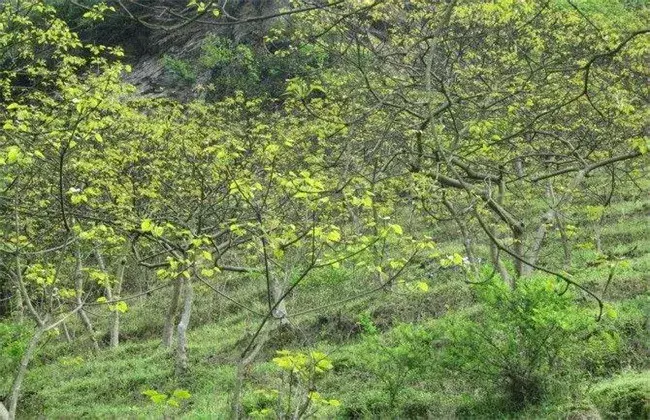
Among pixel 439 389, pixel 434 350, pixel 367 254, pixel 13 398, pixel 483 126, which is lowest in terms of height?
pixel 439 389

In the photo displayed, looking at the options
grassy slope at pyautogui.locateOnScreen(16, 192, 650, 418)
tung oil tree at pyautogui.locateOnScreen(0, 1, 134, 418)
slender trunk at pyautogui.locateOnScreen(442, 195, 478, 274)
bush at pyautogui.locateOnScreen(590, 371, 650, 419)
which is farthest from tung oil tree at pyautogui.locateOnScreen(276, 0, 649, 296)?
tung oil tree at pyautogui.locateOnScreen(0, 1, 134, 418)

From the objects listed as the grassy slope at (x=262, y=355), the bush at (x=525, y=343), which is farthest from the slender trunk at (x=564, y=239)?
the bush at (x=525, y=343)

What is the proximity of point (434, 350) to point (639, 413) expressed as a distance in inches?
120

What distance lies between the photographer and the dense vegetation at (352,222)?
530 centimetres

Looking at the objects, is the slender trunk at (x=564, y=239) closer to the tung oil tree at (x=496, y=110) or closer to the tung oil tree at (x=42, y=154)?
the tung oil tree at (x=496, y=110)

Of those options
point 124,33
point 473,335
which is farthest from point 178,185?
point 124,33

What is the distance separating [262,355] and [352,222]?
15.9 ft

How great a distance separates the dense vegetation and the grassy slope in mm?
85

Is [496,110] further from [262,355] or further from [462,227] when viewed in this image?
[262,355]

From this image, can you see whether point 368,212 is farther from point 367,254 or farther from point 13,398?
point 13,398

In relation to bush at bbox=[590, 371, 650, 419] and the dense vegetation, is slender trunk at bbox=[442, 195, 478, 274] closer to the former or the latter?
the dense vegetation

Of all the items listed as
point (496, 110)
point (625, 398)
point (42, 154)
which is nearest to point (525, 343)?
point (625, 398)

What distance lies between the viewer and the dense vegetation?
17.4ft

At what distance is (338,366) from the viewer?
12203 mm
